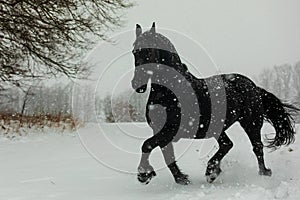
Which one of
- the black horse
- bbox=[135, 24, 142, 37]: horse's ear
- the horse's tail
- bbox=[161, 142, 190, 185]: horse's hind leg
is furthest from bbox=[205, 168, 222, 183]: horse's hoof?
bbox=[135, 24, 142, 37]: horse's ear

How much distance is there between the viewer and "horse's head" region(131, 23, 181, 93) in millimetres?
4363

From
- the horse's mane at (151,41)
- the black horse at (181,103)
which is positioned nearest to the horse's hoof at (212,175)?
the black horse at (181,103)

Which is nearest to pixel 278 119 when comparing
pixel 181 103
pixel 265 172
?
pixel 265 172

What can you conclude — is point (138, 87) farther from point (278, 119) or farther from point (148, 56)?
point (278, 119)

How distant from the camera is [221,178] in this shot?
5.12 meters

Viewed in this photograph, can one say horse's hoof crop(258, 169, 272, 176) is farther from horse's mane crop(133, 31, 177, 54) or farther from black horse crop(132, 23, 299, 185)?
horse's mane crop(133, 31, 177, 54)

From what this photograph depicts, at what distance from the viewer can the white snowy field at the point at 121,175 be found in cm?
418

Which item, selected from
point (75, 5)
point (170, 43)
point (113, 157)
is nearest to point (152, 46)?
point (170, 43)

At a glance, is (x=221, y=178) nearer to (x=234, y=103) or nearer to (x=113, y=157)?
(x=234, y=103)

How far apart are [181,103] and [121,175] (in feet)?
4.96

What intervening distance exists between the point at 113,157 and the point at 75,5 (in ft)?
19.5

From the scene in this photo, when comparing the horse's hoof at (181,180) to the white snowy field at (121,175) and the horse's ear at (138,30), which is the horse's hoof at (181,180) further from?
the horse's ear at (138,30)

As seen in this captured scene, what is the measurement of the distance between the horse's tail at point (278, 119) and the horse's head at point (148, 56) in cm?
184

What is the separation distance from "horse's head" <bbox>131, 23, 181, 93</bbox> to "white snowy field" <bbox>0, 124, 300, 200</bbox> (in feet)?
3.96
